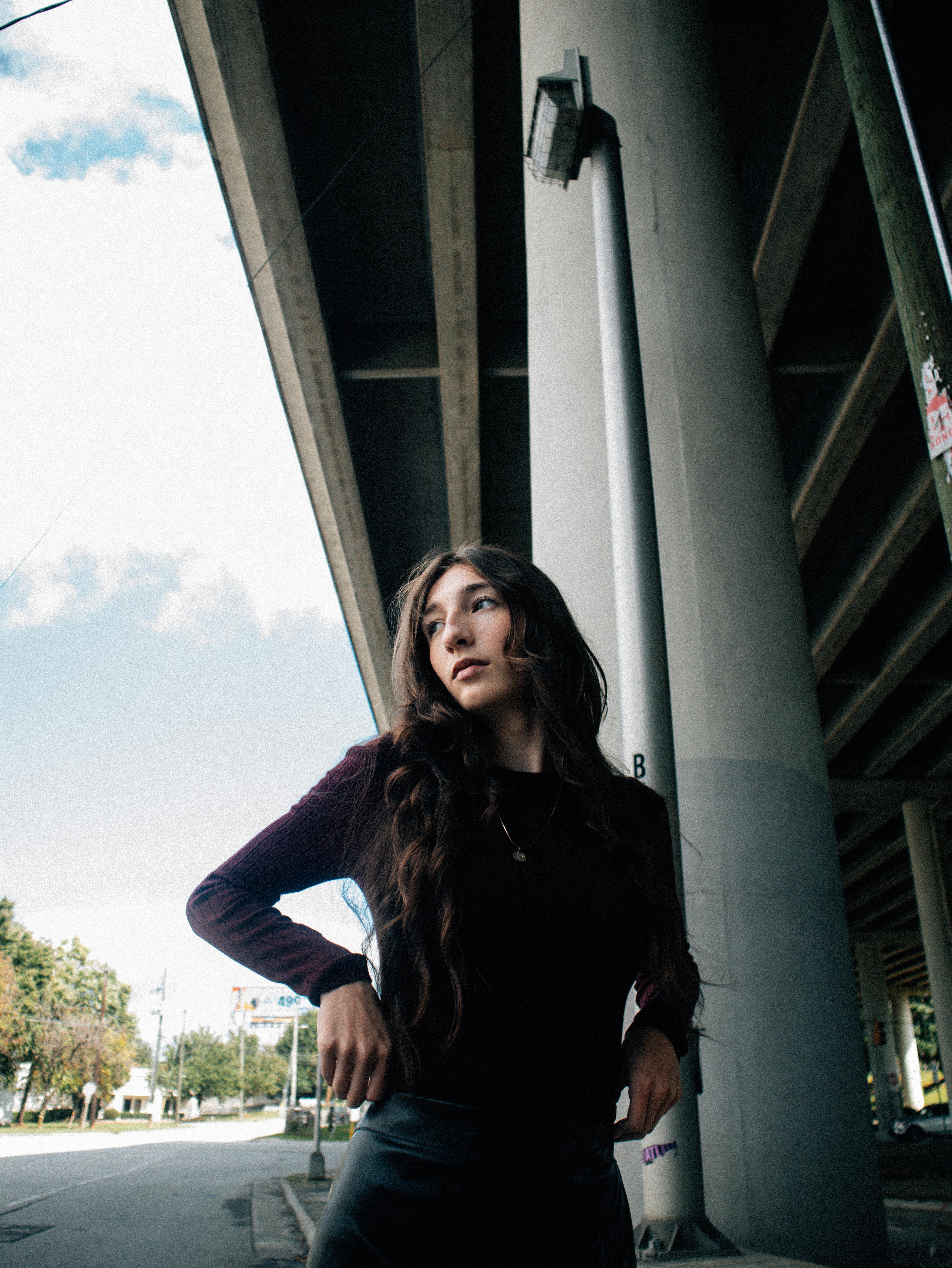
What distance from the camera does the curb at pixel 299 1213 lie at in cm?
978

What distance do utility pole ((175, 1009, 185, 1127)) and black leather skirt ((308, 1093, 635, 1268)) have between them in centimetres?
8399

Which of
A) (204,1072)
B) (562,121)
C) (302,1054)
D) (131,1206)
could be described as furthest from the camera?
(302,1054)

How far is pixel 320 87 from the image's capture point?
32.1 feet

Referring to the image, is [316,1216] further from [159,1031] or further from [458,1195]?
[159,1031]

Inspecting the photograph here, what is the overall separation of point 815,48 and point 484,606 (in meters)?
10.3

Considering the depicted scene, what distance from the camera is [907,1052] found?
61.9m

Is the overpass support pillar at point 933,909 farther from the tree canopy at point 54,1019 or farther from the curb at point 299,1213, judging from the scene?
the tree canopy at point 54,1019

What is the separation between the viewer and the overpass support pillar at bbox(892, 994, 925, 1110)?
189 feet

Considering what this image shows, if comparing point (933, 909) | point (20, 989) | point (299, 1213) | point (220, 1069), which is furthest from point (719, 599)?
point (220, 1069)

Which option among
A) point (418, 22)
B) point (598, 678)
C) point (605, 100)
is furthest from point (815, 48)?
point (598, 678)

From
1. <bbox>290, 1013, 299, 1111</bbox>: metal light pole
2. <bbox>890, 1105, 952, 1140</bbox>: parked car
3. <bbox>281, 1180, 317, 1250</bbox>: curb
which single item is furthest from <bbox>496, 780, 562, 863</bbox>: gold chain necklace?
<bbox>290, 1013, 299, 1111</bbox>: metal light pole

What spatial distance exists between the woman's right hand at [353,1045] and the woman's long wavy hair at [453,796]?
4cm

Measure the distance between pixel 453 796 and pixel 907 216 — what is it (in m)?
2.75

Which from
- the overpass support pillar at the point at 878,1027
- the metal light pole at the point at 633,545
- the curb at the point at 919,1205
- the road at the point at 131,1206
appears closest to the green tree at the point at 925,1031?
the overpass support pillar at the point at 878,1027
